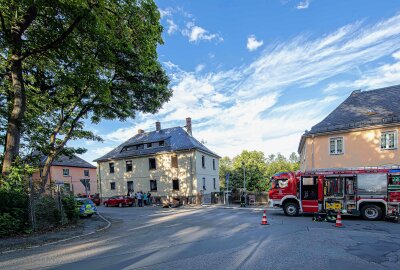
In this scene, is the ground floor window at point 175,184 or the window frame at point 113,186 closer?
the ground floor window at point 175,184

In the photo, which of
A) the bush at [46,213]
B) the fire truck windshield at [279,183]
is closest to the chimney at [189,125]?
the fire truck windshield at [279,183]

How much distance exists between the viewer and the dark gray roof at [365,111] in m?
19.3

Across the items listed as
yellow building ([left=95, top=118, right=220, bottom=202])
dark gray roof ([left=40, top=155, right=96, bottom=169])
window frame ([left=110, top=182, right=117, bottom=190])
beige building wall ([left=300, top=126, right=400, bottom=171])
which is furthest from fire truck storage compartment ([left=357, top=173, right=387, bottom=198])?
dark gray roof ([left=40, top=155, right=96, bottom=169])

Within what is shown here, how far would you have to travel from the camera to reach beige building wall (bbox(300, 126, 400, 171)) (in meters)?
19.0

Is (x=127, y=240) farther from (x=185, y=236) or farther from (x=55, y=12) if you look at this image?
(x=55, y=12)

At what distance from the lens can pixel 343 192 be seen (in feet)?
47.3

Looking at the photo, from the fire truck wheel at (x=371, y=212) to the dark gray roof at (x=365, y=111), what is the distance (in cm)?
817

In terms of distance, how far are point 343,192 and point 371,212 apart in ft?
5.48

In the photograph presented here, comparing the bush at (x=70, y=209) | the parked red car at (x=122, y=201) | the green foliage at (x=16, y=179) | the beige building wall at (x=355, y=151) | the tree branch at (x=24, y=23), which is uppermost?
the tree branch at (x=24, y=23)

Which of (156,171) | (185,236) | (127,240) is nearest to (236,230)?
(185,236)

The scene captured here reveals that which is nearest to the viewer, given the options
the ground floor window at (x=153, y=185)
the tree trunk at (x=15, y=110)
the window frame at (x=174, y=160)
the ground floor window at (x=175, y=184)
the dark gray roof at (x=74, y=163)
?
the tree trunk at (x=15, y=110)

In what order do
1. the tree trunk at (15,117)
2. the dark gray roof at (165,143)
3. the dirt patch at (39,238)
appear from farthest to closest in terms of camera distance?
the dark gray roof at (165,143) < the tree trunk at (15,117) < the dirt patch at (39,238)

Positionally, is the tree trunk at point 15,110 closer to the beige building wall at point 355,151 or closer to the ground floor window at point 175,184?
the ground floor window at point 175,184

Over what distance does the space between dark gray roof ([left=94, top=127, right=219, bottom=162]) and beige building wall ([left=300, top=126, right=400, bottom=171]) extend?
12.9 metres
